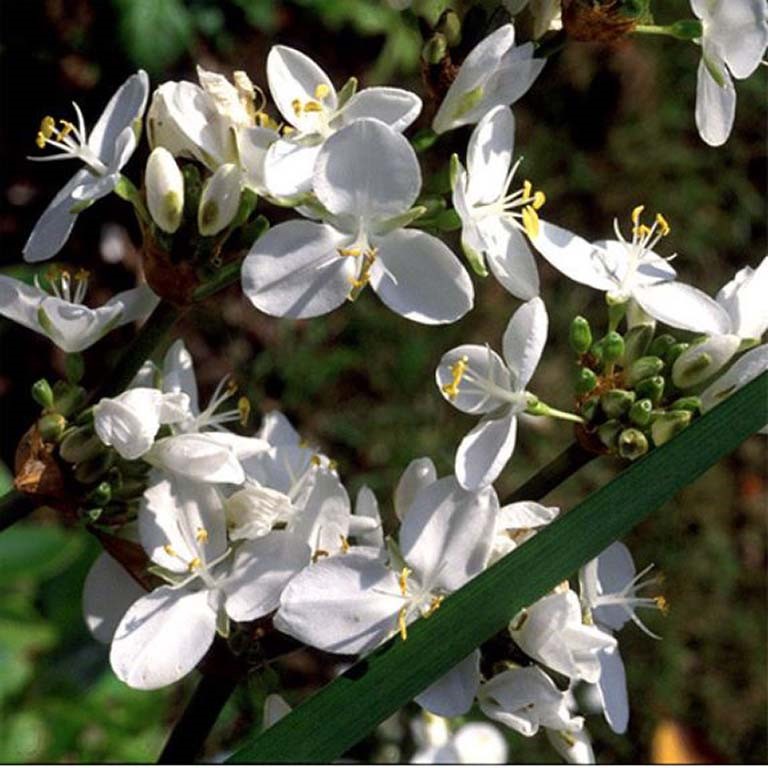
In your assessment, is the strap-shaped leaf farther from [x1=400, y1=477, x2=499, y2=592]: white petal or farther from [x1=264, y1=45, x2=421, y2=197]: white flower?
[x1=264, y1=45, x2=421, y2=197]: white flower

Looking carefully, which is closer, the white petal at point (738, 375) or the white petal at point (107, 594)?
the white petal at point (738, 375)

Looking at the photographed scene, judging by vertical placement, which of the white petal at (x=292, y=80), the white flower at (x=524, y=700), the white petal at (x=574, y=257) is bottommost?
the white flower at (x=524, y=700)

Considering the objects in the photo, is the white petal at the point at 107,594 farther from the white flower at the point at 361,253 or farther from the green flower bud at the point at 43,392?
the white flower at the point at 361,253

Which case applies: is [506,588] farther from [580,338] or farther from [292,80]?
[292,80]

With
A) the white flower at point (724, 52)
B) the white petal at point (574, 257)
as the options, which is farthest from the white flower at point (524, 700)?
the white flower at point (724, 52)

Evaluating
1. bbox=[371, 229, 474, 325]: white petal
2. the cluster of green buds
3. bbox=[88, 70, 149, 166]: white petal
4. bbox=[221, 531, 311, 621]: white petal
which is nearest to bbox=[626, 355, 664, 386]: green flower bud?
the cluster of green buds

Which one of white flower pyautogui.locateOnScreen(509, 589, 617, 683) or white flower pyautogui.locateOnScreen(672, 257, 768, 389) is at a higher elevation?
white flower pyautogui.locateOnScreen(672, 257, 768, 389)

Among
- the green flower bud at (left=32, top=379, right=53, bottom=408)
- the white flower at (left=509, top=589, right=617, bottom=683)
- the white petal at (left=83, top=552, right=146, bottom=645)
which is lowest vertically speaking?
the white petal at (left=83, top=552, right=146, bottom=645)
